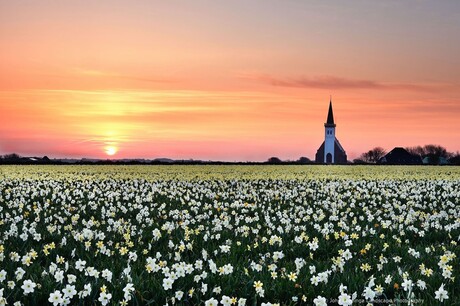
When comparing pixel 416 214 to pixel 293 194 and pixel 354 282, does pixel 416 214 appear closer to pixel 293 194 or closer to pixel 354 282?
pixel 293 194

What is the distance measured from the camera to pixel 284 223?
1210cm

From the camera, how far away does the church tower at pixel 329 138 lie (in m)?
177

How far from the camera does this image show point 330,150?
180 m

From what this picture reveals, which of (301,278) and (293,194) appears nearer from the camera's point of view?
(301,278)

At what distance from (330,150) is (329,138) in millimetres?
6093

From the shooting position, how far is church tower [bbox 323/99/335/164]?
177125 mm

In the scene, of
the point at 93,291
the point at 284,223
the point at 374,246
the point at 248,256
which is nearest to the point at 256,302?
the point at 93,291

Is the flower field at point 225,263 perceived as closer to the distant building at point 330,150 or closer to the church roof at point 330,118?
the distant building at point 330,150

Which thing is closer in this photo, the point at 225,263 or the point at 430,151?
the point at 225,263

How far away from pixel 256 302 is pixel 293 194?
13716 millimetres

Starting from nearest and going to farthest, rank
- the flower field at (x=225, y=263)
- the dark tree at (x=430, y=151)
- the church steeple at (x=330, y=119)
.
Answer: the flower field at (x=225, y=263) → the dark tree at (x=430, y=151) → the church steeple at (x=330, y=119)

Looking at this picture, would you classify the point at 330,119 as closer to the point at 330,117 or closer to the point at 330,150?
the point at 330,117

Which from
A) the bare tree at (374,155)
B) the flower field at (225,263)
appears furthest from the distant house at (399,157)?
the flower field at (225,263)

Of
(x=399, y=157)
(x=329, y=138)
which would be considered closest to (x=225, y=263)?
(x=399, y=157)
